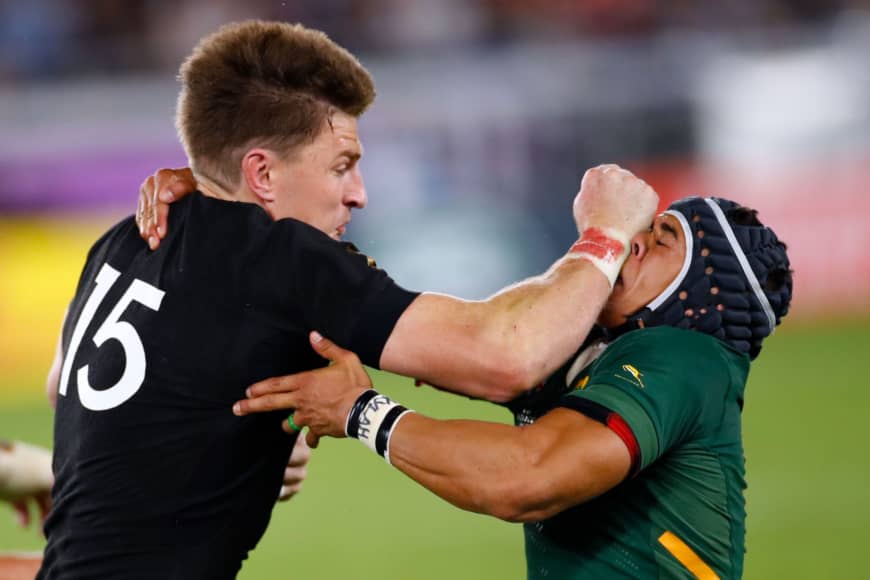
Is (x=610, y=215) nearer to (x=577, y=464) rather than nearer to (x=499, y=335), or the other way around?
(x=499, y=335)

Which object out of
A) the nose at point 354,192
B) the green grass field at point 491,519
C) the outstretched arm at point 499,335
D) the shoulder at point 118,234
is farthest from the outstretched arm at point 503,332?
the green grass field at point 491,519

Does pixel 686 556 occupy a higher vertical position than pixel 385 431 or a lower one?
lower

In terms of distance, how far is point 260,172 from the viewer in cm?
406

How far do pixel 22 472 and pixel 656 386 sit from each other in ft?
9.42

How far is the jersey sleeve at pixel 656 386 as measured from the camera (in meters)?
3.56

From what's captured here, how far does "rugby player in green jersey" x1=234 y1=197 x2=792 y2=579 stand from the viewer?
139 inches

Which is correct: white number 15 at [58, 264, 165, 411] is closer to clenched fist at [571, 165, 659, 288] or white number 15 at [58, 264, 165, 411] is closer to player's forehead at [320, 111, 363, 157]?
player's forehead at [320, 111, 363, 157]

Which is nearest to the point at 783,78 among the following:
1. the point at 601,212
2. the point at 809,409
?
the point at 809,409

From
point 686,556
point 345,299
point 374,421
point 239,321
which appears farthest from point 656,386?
point 239,321

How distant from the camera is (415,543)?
8258mm

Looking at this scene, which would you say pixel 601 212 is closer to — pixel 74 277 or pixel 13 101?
pixel 74 277

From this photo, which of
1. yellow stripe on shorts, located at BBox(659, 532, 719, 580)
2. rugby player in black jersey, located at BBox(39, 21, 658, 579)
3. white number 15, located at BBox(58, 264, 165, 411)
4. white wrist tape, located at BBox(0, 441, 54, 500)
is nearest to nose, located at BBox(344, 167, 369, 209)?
rugby player in black jersey, located at BBox(39, 21, 658, 579)

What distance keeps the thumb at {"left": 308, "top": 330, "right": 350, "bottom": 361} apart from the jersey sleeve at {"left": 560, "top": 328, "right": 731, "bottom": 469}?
677mm

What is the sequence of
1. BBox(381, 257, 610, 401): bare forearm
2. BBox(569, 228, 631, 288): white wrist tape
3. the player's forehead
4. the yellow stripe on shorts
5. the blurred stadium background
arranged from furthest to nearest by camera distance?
1. the blurred stadium background
2. the player's forehead
3. BBox(569, 228, 631, 288): white wrist tape
4. the yellow stripe on shorts
5. BBox(381, 257, 610, 401): bare forearm
